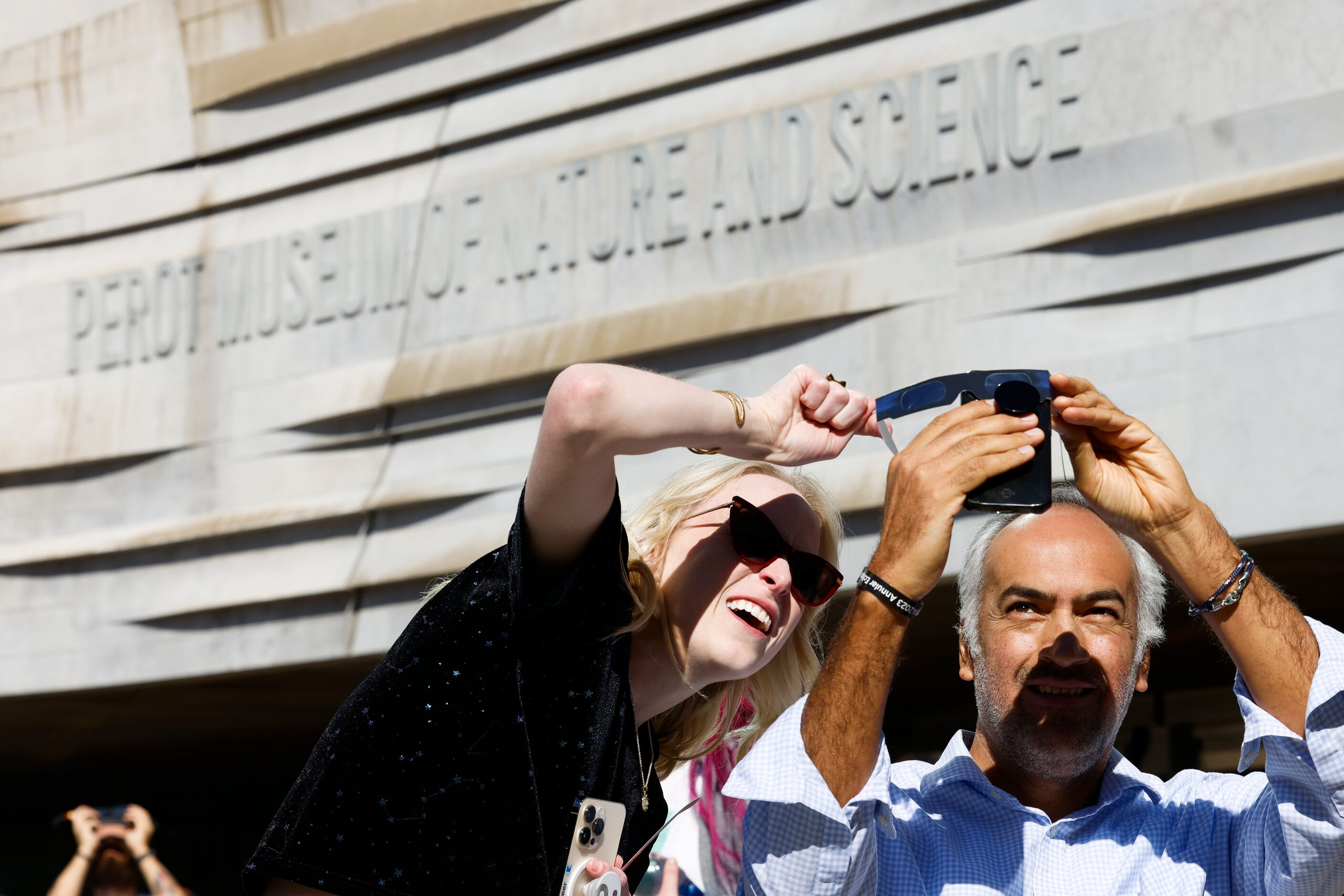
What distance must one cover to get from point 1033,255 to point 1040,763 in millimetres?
3392

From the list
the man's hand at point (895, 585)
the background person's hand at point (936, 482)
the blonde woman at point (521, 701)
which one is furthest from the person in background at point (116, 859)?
the background person's hand at point (936, 482)

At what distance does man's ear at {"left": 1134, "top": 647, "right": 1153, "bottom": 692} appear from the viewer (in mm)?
2162

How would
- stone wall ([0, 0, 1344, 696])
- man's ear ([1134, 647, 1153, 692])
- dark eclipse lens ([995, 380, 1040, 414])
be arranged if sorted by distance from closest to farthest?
dark eclipse lens ([995, 380, 1040, 414]) < man's ear ([1134, 647, 1153, 692]) < stone wall ([0, 0, 1344, 696])

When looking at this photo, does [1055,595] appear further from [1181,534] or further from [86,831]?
[86,831]

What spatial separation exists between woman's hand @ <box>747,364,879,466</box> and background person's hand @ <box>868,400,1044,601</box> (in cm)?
16

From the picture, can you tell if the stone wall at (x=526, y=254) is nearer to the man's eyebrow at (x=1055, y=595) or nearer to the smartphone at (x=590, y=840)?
the man's eyebrow at (x=1055, y=595)

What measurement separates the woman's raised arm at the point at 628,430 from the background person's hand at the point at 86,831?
3822 millimetres

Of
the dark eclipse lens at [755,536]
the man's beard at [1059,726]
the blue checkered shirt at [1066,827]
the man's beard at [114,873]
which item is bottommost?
the blue checkered shirt at [1066,827]

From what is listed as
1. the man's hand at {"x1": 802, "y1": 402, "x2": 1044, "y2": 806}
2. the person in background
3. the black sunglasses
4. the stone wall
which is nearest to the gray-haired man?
the man's hand at {"x1": 802, "y1": 402, "x2": 1044, "y2": 806}

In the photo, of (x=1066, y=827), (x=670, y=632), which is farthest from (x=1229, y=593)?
(x=670, y=632)

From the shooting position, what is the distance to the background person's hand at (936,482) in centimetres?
171

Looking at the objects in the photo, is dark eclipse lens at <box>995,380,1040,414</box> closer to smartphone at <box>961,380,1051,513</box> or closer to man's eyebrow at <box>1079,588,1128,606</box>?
smartphone at <box>961,380,1051,513</box>

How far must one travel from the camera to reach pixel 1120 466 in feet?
6.18

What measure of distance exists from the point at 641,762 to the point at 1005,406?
75 cm
